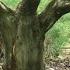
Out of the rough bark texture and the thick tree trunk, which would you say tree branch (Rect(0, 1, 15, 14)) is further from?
the thick tree trunk

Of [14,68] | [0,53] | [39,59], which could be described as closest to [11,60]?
[14,68]

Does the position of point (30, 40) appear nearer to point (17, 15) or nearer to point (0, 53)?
point (17, 15)

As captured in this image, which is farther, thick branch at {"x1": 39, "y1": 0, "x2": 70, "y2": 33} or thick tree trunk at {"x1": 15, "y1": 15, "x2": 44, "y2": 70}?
thick tree trunk at {"x1": 15, "y1": 15, "x2": 44, "y2": 70}

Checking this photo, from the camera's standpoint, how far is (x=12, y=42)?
652 centimetres

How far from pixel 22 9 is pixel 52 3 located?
0.61 meters

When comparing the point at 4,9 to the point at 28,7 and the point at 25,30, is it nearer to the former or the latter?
the point at 28,7

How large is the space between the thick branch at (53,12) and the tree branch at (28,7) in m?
0.22

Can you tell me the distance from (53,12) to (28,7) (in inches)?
19.7

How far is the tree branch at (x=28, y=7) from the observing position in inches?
247

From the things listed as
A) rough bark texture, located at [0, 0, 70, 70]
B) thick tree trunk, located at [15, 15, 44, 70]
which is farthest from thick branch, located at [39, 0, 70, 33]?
thick tree trunk, located at [15, 15, 44, 70]

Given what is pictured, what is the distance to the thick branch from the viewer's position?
20.2 ft

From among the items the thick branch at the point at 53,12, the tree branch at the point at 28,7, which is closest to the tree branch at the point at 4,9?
the tree branch at the point at 28,7

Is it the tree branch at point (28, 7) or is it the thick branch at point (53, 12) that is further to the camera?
the tree branch at point (28, 7)

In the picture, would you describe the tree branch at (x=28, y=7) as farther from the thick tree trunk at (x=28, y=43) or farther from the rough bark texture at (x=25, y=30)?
the thick tree trunk at (x=28, y=43)
